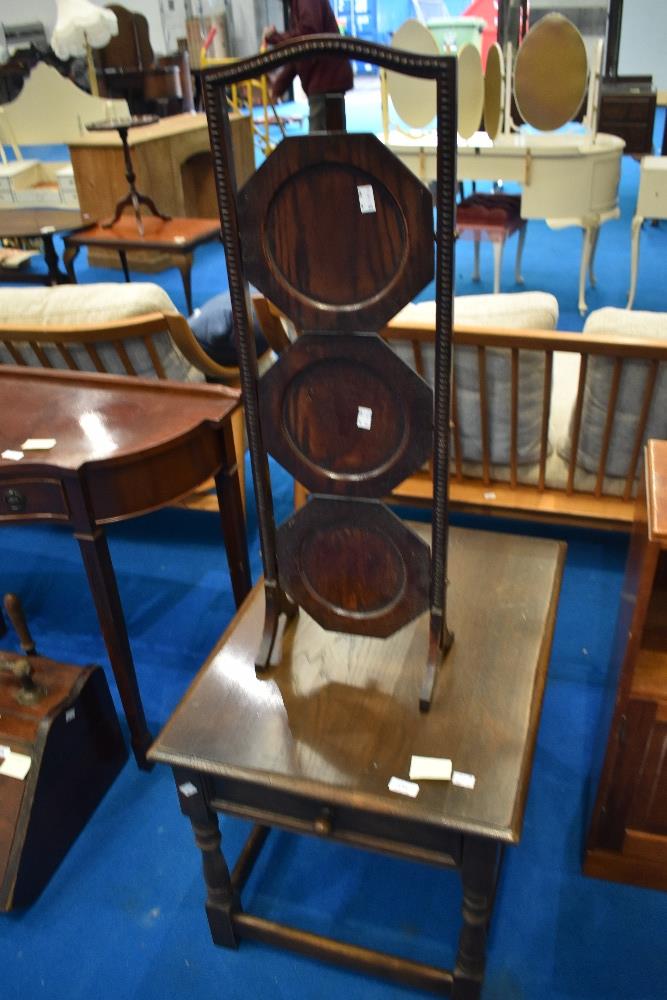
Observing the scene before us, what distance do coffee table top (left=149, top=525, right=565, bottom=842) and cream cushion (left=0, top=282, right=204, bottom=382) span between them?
0.91m

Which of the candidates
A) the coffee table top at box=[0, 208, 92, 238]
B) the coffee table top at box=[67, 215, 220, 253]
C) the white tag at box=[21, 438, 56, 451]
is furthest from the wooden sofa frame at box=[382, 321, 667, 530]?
the coffee table top at box=[0, 208, 92, 238]

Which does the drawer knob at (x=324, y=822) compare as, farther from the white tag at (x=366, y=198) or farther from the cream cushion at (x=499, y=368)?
the cream cushion at (x=499, y=368)

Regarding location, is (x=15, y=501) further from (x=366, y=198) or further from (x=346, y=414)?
(x=366, y=198)

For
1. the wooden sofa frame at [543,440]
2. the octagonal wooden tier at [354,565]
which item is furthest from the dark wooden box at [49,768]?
the wooden sofa frame at [543,440]

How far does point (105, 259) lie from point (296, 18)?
208cm

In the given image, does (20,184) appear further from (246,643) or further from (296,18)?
(246,643)

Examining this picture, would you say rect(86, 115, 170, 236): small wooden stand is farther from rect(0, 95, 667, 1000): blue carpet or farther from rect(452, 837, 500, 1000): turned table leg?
rect(452, 837, 500, 1000): turned table leg

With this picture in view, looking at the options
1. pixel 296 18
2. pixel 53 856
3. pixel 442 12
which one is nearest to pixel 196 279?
pixel 296 18

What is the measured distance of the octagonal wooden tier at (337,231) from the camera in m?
0.95

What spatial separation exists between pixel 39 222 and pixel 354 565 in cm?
418

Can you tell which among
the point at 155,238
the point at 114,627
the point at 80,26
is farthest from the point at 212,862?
the point at 80,26

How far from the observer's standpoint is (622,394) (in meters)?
1.94

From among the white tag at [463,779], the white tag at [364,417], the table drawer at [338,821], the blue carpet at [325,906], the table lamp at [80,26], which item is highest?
the table lamp at [80,26]

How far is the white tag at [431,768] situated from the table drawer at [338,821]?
0.06m
